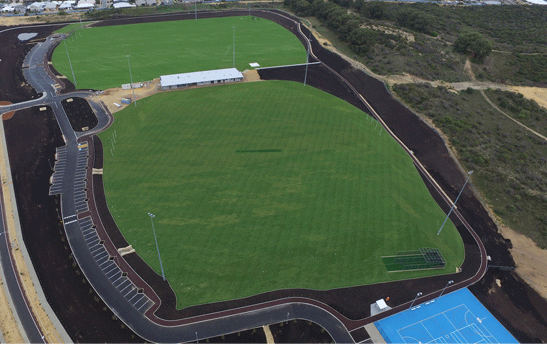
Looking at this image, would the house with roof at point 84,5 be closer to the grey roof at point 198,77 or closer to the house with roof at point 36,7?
the house with roof at point 36,7

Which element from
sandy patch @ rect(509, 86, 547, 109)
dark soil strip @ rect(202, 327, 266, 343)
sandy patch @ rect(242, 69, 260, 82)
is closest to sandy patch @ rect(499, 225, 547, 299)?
dark soil strip @ rect(202, 327, 266, 343)

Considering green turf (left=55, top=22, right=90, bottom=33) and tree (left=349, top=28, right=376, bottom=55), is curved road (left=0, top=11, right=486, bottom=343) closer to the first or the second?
tree (left=349, top=28, right=376, bottom=55)

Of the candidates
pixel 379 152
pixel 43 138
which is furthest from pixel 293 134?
pixel 43 138

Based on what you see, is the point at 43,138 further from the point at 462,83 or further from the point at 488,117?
the point at 462,83

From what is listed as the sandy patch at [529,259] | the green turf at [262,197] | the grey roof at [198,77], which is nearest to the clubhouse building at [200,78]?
the grey roof at [198,77]

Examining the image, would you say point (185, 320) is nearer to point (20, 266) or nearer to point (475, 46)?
point (20, 266)

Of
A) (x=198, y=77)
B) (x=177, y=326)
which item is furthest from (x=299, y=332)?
(x=198, y=77)

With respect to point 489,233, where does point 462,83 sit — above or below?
above
